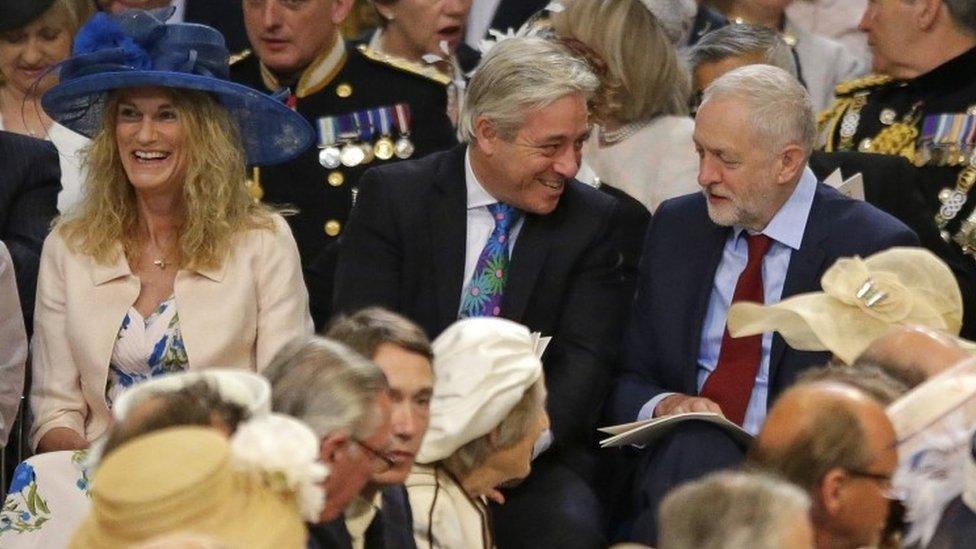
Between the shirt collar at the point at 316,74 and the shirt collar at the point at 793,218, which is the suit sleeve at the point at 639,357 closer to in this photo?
the shirt collar at the point at 793,218

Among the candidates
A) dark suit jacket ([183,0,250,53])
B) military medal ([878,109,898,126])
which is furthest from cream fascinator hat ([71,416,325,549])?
dark suit jacket ([183,0,250,53])

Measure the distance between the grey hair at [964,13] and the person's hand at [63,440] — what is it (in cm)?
292

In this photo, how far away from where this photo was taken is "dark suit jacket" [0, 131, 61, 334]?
18.1ft

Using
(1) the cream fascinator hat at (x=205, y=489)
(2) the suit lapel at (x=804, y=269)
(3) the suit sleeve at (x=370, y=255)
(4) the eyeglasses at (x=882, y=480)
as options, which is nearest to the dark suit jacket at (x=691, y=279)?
(2) the suit lapel at (x=804, y=269)

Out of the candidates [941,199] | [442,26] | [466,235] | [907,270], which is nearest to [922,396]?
[907,270]

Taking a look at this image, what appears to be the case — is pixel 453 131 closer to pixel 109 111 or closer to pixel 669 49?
pixel 669 49

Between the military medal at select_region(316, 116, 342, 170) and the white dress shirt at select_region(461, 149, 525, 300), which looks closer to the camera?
the white dress shirt at select_region(461, 149, 525, 300)

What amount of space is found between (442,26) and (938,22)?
1654 millimetres

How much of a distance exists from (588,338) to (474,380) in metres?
0.89

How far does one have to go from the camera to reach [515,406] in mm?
4492

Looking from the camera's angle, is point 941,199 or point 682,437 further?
point 941,199

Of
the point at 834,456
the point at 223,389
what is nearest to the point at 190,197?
the point at 223,389

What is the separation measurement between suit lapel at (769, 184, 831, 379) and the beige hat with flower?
138 millimetres

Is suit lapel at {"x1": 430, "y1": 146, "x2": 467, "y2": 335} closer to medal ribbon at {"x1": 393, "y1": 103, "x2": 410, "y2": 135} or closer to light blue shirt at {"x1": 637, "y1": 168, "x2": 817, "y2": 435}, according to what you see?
light blue shirt at {"x1": 637, "y1": 168, "x2": 817, "y2": 435}
